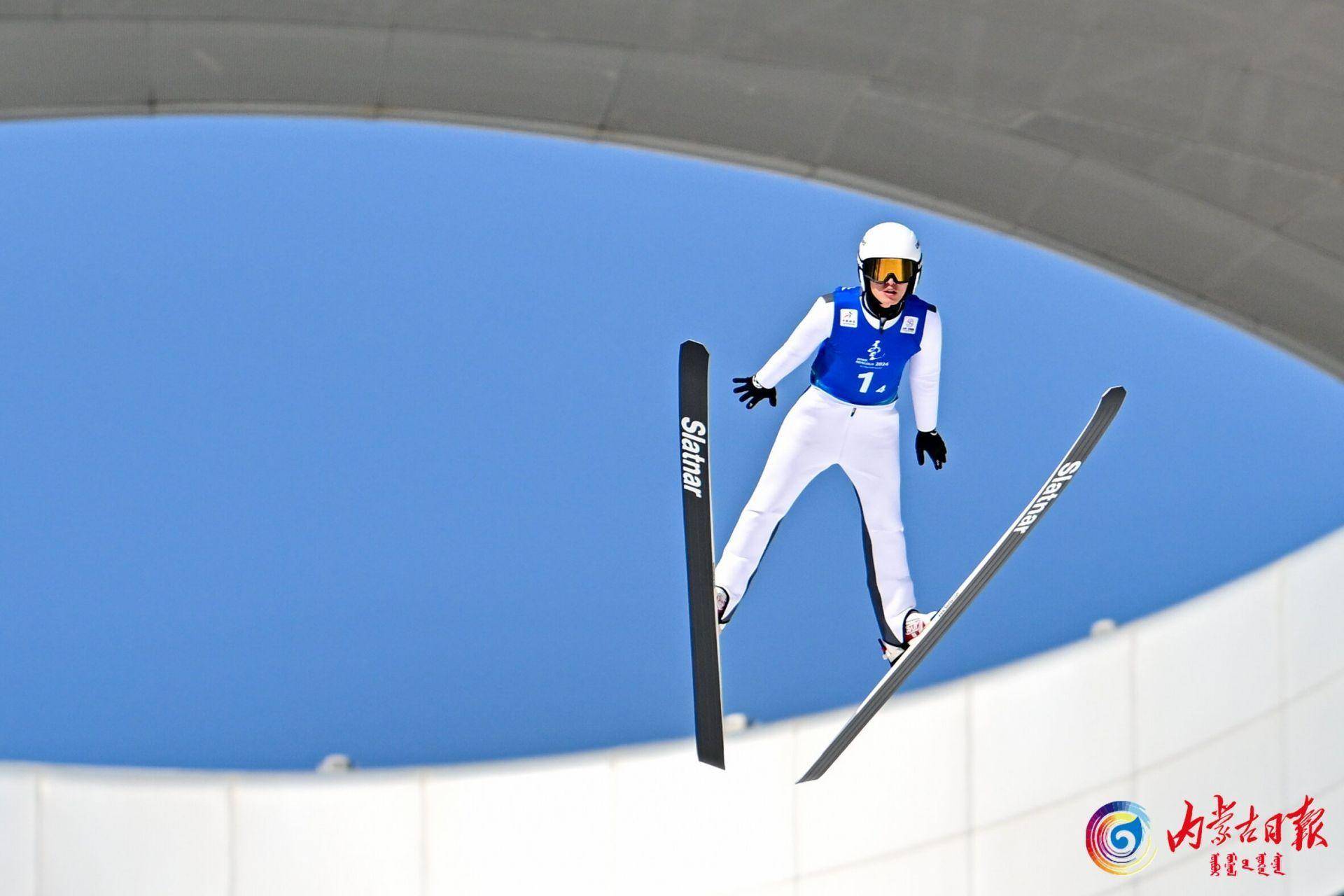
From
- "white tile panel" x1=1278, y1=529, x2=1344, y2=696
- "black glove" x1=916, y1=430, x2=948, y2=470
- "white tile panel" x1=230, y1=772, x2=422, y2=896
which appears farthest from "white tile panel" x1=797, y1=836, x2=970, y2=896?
"black glove" x1=916, y1=430, x2=948, y2=470

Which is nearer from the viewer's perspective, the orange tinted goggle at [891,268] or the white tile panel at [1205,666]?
the orange tinted goggle at [891,268]

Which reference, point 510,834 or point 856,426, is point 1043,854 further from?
point 856,426

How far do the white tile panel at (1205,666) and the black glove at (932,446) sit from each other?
3.14 metres

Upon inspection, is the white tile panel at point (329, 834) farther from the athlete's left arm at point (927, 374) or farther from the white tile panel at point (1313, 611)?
the white tile panel at point (1313, 611)

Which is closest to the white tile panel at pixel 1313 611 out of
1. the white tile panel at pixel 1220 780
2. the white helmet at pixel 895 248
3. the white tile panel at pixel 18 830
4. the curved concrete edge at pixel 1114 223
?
the white tile panel at pixel 1220 780

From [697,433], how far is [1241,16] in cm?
399

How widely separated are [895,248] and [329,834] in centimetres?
509

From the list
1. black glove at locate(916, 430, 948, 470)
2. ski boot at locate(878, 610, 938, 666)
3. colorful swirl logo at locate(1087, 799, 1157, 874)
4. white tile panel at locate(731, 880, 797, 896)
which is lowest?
white tile panel at locate(731, 880, 797, 896)

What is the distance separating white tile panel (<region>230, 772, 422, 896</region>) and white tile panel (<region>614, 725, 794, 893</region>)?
4.33 ft

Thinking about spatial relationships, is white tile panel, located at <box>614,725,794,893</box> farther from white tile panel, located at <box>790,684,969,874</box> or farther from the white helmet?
the white helmet

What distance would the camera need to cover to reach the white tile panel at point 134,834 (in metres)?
9.88

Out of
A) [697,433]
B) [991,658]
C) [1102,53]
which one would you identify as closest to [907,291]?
[697,433]

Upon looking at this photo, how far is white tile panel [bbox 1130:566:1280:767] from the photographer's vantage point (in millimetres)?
11070

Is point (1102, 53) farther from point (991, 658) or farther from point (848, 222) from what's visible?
point (991, 658)
